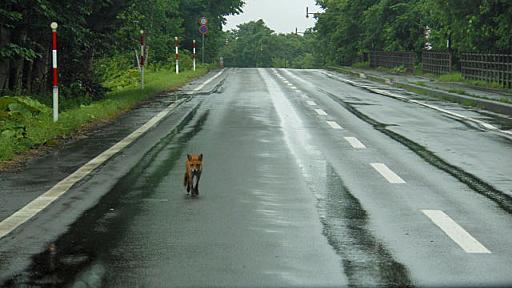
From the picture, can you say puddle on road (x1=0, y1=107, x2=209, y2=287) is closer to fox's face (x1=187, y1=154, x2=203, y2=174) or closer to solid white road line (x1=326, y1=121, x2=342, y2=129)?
fox's face (x1=187, y1=154, x2=203, y2=174)

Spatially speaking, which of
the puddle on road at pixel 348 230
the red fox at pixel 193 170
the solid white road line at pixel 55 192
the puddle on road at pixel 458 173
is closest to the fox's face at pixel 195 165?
the red fox at pixel 193 170

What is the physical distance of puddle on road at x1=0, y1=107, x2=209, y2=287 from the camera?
5.23 meters

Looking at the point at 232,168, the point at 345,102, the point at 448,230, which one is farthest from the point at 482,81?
the point at 448,230

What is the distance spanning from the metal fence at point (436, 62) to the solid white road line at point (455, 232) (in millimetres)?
40843

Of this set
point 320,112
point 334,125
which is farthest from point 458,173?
point 320,112

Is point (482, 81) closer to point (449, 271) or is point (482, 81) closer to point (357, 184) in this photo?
point (357, 184)

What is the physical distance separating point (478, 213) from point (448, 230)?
2.91 feet

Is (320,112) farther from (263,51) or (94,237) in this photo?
(263,51)

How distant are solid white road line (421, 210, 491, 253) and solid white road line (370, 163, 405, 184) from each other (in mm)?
1775

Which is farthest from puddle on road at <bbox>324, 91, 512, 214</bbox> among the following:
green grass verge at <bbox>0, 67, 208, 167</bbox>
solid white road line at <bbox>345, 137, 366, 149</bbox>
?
green grass verge at <bbox>0, 67, 208, 167</bbox>

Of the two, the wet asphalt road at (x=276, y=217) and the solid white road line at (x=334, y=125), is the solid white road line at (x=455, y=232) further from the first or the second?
the solid white road line at (x=334, y=125)

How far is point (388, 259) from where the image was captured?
19.0 feet

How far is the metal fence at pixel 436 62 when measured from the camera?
47750mm

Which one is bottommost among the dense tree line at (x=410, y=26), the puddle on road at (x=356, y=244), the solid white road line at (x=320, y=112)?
the puddle on road at (x=356, y=244)
